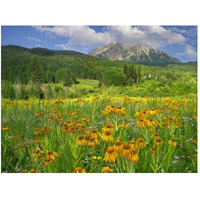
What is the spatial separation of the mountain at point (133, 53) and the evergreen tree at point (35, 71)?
128 centimetres

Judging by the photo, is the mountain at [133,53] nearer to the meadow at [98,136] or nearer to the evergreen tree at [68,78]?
the evergreen tree at [68,78]

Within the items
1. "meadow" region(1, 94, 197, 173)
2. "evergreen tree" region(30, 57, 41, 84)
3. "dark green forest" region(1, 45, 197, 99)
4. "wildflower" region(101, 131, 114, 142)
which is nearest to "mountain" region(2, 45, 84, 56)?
"dark green forest" region(1, 45, 197, 99)

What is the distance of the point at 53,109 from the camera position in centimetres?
358

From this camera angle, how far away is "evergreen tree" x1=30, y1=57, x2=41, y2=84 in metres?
3.90

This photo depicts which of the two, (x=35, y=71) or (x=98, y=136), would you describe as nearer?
(x=98, y=136)

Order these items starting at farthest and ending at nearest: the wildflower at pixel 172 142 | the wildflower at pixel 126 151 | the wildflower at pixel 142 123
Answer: the wildflower at pixel 142 123
the wildflower at pixel 172 142
the wildflower at pixel 126 151

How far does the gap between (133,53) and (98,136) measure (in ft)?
8.77

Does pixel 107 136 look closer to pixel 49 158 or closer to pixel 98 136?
pixel 98 136

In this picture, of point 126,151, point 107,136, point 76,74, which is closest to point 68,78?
point 76,74

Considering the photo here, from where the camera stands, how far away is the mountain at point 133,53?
4062 mm

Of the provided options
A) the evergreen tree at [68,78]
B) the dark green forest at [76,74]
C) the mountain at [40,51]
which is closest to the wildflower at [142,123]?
the dark green forest at [76,74]

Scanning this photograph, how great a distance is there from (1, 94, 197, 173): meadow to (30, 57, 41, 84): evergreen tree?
0.50 meters

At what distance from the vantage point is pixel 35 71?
398 centimetres
